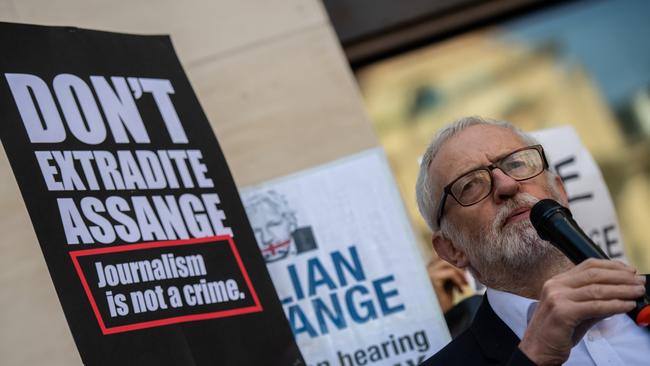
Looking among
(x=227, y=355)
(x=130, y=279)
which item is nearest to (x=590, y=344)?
(x=227, y=355)

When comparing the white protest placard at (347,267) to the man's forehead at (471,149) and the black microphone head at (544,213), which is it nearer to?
the man's forehead at (471,149)

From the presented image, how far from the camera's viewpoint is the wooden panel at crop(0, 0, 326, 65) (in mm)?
3520

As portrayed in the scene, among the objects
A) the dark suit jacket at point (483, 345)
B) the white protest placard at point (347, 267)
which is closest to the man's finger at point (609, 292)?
the dark suit jacket at point (483, 345)

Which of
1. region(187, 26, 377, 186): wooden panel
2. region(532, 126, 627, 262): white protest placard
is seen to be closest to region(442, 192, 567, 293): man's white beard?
region(187, 26, 377, 186): wooden panel

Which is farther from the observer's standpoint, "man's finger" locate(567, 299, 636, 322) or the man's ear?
the man's ear

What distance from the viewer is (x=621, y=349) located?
272 centimetres

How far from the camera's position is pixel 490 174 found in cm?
288

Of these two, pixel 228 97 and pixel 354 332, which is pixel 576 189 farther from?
pixel 228 97

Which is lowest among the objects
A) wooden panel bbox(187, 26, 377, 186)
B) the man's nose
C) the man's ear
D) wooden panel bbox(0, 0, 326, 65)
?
the man's ear

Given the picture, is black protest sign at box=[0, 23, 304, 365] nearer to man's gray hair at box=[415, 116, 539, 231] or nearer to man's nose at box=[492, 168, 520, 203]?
man's gray hair at box=[415, 116, 539, 231]

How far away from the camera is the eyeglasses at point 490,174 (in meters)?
2.88

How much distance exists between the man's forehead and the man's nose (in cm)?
10

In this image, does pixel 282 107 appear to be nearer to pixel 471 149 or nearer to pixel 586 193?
pixel 471 149

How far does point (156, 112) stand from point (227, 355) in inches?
29.4
